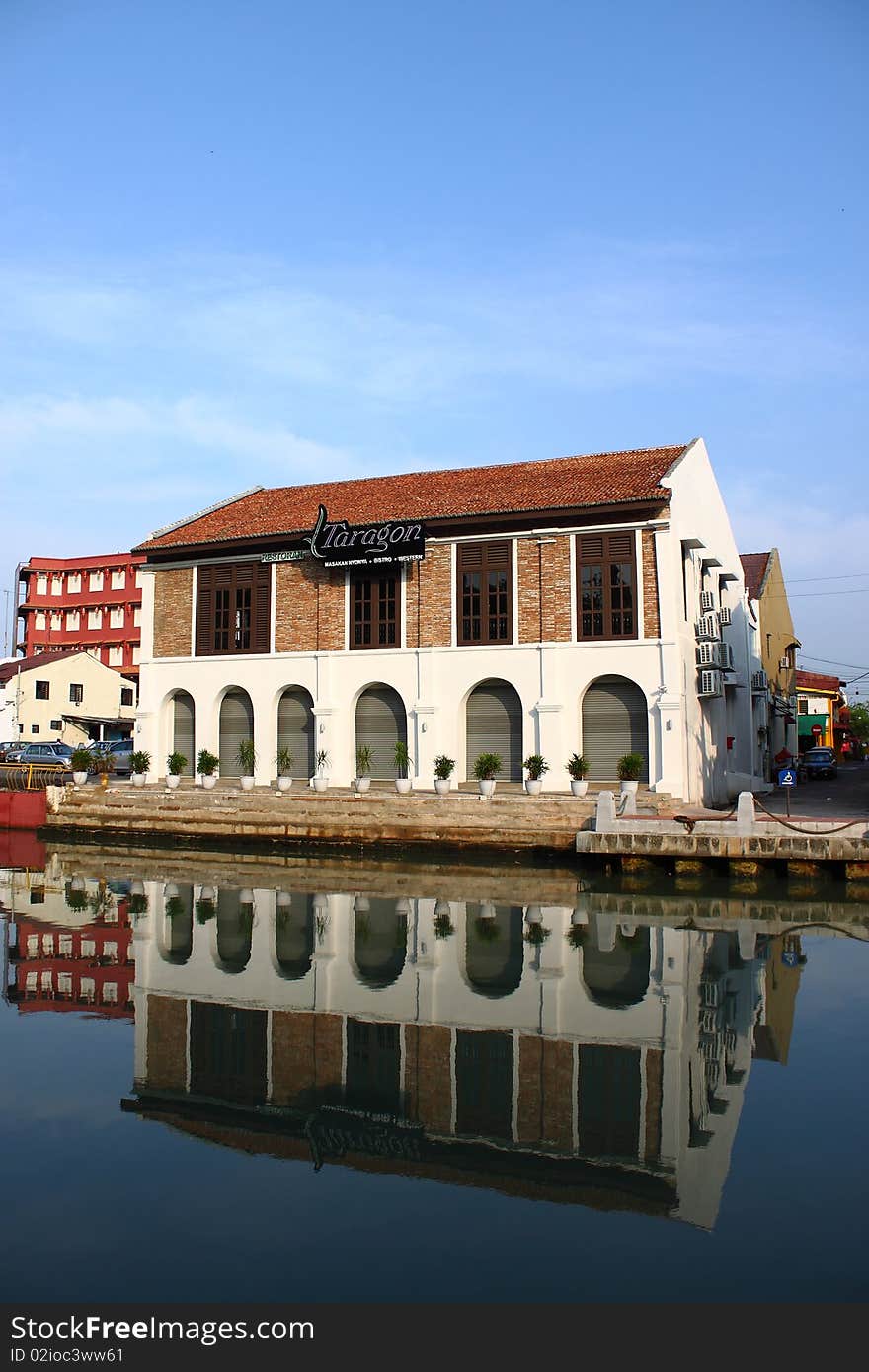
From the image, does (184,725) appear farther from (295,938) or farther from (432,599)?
(295,938)

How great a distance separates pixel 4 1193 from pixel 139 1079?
282 centimetres

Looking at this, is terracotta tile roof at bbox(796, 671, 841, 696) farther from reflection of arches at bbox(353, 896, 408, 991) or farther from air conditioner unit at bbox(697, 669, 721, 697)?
reflection of arches at bbox(353, 896, 408, 991)

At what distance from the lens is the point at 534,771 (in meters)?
28.0

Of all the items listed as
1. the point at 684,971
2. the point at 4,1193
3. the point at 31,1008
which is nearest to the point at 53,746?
the point at 31,1008

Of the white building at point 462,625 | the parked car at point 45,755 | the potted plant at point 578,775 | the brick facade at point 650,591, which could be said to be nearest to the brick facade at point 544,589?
the white building at point 462,625

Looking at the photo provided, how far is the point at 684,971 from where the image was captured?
14445 millimetres

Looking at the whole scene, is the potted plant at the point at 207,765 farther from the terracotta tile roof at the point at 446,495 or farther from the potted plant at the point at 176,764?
the terracotta tile roof at the point at 446,495

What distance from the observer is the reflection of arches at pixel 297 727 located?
108 ft

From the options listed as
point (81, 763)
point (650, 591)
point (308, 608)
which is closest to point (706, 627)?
point (650, 591)

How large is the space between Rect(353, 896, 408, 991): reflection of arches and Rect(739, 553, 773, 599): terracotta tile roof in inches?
1386

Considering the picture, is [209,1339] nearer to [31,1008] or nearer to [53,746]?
[31,1008]

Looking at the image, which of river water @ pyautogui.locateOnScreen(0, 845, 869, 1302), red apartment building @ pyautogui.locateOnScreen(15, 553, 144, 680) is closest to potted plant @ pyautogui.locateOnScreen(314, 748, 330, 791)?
river water @ pyautogui.locateOnScreen(0, 845, 869, 1302)

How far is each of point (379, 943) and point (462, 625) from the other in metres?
14.8

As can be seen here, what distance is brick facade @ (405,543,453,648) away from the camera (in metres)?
30.4
